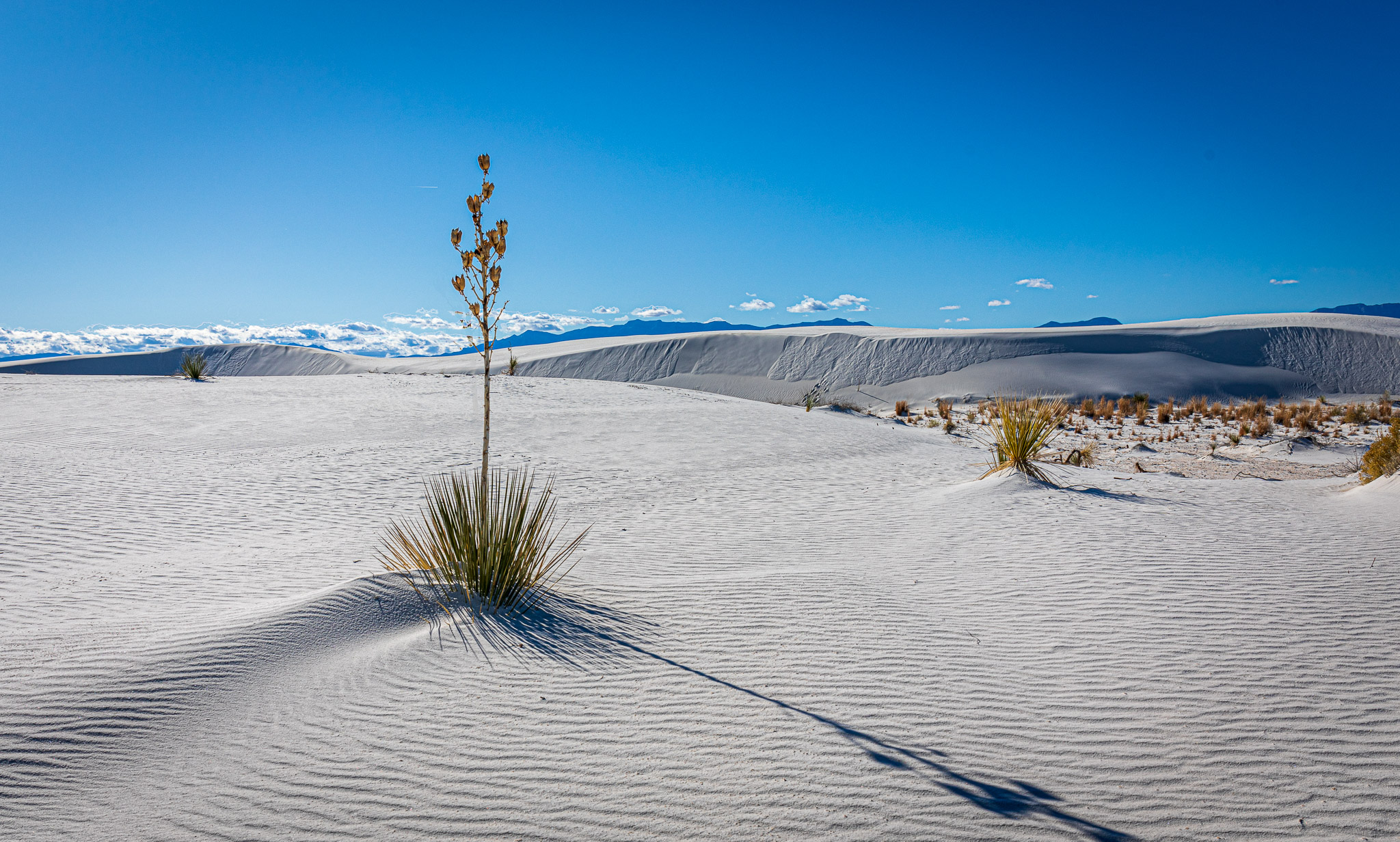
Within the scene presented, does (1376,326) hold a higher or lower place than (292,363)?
higher

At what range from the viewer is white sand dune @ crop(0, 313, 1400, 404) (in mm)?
33906

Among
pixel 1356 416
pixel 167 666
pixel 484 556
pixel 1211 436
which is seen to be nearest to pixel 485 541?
pixel 484 556

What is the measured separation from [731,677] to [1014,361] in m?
37.7

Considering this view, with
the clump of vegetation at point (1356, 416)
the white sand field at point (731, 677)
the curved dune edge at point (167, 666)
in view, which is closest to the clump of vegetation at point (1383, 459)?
the white sand field at point (731, 677)

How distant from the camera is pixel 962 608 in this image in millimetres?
4562

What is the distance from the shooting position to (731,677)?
354 centimetres

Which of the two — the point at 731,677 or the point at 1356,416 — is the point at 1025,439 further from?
the point at 1356,416

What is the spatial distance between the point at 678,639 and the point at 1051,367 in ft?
122

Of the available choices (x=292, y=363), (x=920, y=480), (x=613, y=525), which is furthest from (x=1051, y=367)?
(x=292, y=363)

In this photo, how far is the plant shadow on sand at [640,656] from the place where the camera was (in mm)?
2551

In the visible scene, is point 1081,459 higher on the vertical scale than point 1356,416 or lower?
lower

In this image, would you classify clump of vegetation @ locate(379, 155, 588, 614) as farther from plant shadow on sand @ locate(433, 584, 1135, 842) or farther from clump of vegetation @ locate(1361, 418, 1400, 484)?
clump of vegetation @ locate(1361, 418, 1400, 484)

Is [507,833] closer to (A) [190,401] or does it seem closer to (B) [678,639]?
(B) [678,639]

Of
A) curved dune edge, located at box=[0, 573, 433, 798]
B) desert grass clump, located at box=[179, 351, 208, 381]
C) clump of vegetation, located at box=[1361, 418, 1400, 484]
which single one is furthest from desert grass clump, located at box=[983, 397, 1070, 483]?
desert grass clump, located at box=[179, 351, 208, 381]
